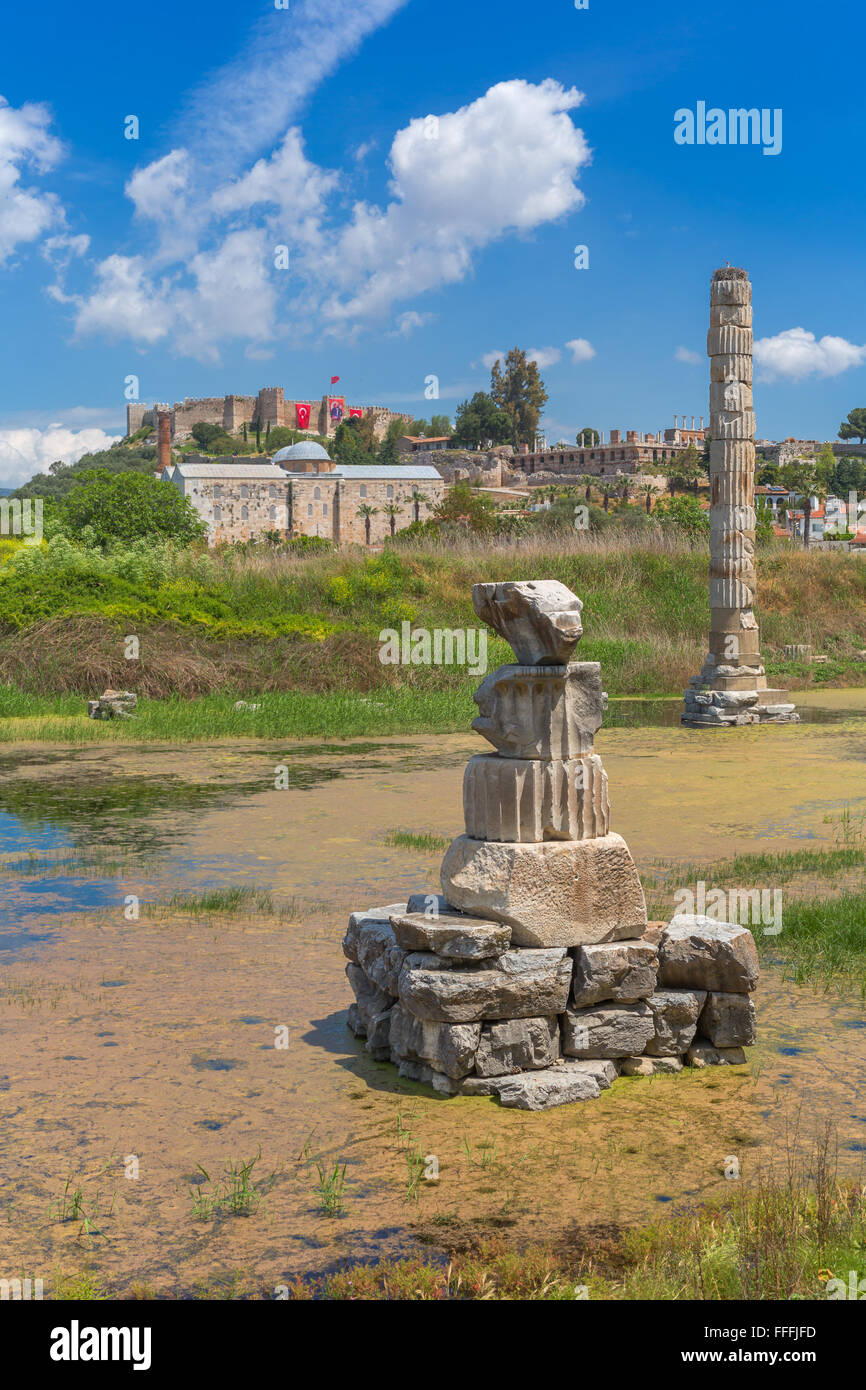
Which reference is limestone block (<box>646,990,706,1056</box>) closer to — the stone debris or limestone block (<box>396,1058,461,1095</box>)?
limestone block (<box>396,1058,461,1095</box>)

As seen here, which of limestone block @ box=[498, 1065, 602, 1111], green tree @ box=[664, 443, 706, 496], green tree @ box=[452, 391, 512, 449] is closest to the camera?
limestone block @ box=[498, 1065, 602, 1111]

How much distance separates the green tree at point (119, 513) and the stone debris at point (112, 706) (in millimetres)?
14236

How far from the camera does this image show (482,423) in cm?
11425

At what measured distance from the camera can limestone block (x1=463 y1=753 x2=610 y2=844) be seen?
5766 mm

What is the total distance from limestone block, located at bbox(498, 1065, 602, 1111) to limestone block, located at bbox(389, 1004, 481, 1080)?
0.20 meters

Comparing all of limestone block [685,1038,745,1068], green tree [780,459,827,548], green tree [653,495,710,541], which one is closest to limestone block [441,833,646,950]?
limestone block [685,1038,745,1068]

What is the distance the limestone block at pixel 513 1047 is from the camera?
5457mm

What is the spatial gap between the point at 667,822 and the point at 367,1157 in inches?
275

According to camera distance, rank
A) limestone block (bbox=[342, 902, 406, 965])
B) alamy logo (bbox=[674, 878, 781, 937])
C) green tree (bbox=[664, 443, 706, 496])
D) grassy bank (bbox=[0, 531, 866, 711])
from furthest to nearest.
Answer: green tree (bbox=[664, 443, 706, 496]) → grassy bank (bbox=[0, 531, 866, 711]) → alamy logo (bbox=[674, 878, 781, 937]) → limestone block (bbox=[342, 902, 406, 965])

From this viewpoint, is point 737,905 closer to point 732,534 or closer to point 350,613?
point 732,534

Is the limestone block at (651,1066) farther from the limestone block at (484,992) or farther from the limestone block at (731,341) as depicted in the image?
the limestone block at (731,341)

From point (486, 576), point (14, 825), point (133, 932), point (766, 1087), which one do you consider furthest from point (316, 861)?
point (486, 576)

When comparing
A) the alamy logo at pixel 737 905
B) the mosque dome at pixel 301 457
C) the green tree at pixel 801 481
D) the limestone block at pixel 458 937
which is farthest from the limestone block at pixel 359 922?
the green tree at pixel 801 481

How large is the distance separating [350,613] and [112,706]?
292 inches
